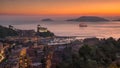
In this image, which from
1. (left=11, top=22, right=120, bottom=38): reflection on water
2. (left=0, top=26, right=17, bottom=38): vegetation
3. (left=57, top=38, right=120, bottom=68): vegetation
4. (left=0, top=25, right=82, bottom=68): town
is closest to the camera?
(left=57, top=38, right=120, bottom=68): vegetation

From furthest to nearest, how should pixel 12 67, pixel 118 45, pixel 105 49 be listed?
pixel 12 67 < pixel 118 45 < pixel 105 49

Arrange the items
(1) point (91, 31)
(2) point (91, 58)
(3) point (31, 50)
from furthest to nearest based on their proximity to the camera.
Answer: (1) point (91, 31), (3) point (31, 50), (2) point (91, 58)

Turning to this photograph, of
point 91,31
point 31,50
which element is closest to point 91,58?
point 31,50

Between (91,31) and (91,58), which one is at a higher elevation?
(91,58)

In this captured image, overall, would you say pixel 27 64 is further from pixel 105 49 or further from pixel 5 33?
pixel 5 33

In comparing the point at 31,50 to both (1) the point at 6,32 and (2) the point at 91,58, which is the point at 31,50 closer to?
(2) the point at 91,58

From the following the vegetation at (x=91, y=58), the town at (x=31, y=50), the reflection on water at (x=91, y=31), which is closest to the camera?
the vegetation at (x=91, y=58)

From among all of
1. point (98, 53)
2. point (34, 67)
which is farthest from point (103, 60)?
point (34, 67)

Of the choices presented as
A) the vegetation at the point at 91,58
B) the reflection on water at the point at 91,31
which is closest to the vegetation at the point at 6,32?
the reflection on water at the point at 91,31

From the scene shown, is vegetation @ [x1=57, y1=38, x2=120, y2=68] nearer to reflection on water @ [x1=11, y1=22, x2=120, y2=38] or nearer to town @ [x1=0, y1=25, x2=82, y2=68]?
town @ [x1=0, y1=25, x2=82, y2=68]

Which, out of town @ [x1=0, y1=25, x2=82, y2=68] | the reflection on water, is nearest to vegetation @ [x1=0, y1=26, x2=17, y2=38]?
town @ [x1=0, y1=25, x2=82, y2=68]

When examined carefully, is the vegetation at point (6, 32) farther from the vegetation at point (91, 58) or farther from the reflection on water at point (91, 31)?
the vegetation at point (91, 58)
